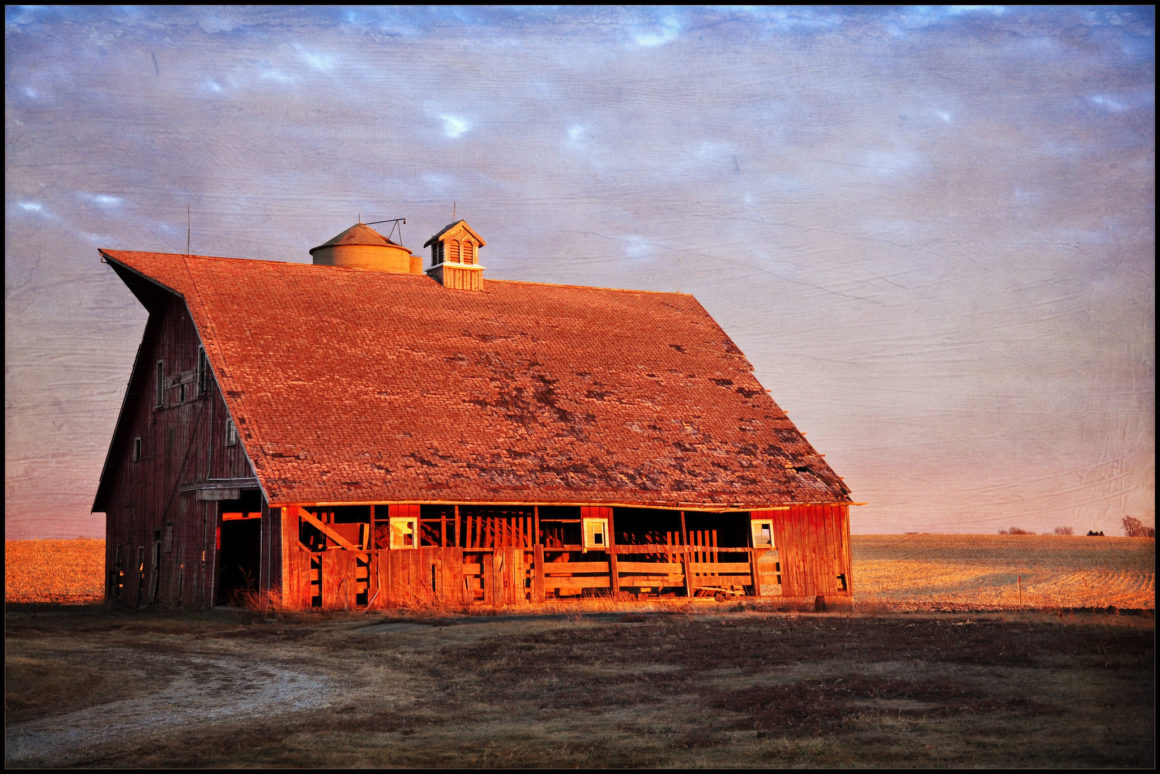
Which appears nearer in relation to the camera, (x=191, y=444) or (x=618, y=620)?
(x=618, y=620)

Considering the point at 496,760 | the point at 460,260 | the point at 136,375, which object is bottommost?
the point at 496,760

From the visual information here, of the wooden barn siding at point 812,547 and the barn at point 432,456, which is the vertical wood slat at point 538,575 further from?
the wooden barn siding at point 812,547

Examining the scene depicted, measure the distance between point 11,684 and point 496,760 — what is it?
637 cm

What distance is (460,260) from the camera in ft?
123

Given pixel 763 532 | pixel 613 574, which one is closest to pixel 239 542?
pixel 613 574

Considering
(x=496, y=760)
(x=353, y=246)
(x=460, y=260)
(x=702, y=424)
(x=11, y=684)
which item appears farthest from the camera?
(x=353, y=246)

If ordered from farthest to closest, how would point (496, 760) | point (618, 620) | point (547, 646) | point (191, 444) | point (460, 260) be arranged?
point (460, 260), point (191, 444), point (618, 620), point (547, 646), point (496, 760)

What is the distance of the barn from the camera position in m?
27.2

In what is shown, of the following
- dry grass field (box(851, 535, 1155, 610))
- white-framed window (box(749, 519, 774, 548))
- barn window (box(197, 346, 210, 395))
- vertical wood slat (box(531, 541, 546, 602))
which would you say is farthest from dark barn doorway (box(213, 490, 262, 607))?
dry grass field (box(851, 535, 1155, 610))

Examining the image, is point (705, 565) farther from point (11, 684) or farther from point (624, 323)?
point (11, 684)

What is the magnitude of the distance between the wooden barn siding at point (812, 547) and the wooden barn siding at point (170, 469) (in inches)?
558

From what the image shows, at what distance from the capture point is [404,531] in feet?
91.8

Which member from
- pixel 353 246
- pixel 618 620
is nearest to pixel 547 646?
pixel 618 620

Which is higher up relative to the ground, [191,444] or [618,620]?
[191,444]
